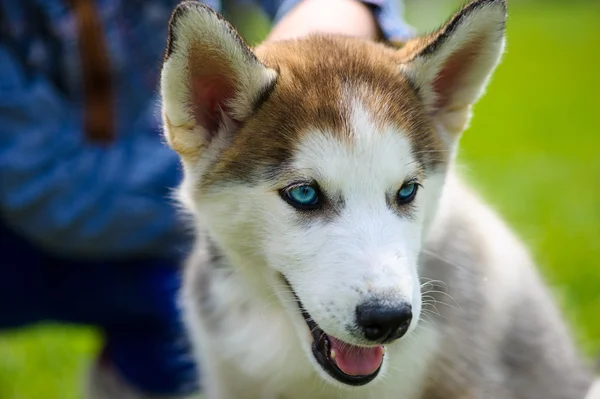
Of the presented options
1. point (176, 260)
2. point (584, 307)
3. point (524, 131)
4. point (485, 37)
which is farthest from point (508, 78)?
point (485, 37)

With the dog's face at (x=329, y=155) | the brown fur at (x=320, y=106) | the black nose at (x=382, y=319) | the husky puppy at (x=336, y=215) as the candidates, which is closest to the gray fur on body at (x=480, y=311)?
the husky puppy at (x=336, y=215)

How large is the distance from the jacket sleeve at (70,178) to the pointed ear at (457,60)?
1.37 meters

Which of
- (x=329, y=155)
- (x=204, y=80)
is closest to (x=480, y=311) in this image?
(x=329, y=155)

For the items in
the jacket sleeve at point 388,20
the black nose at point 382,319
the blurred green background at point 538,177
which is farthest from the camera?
the blurred green background at point 538,177

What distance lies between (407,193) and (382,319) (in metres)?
0.50

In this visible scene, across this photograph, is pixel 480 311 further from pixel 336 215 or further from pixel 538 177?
pixel 538 177

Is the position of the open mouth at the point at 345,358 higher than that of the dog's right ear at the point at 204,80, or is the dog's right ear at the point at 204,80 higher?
the dog's right ear at the point at 204,80

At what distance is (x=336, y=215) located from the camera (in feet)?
8.25

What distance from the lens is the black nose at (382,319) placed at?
7.56 ft

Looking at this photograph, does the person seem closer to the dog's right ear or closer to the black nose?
the dog's right ear

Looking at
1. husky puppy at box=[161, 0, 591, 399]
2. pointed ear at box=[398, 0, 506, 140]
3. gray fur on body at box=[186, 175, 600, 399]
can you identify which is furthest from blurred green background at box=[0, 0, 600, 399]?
husky puppy at box=[161, 0, 591, 399]

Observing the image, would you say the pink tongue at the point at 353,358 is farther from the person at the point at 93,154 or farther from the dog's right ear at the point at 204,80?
the person at the point at 93,154

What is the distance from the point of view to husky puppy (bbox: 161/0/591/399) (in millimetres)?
2469

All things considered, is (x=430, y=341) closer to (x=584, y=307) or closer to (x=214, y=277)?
(x=214, y=277)
